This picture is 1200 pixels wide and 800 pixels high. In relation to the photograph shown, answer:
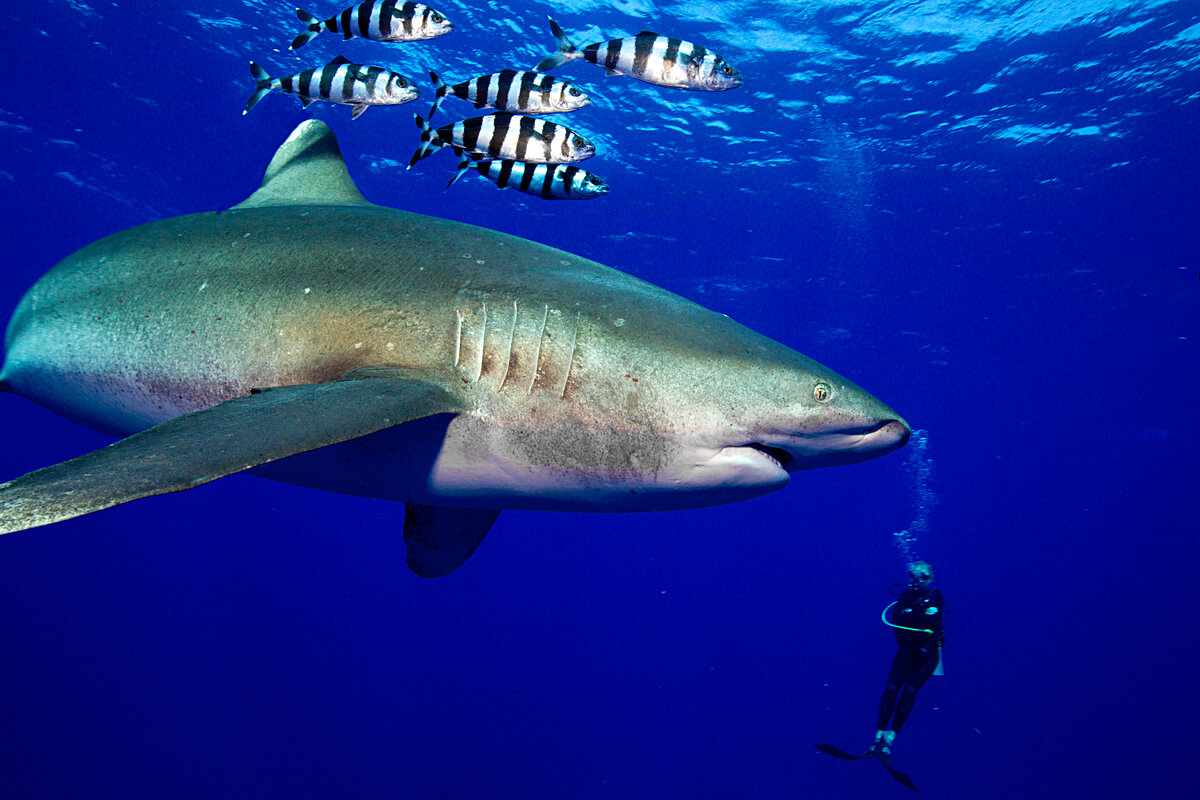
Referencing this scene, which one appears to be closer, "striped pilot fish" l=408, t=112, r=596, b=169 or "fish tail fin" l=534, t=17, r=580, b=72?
"striped pilot fish" l=408, t=112, r=596, b=169

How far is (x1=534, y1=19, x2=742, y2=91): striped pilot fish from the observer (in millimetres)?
4422

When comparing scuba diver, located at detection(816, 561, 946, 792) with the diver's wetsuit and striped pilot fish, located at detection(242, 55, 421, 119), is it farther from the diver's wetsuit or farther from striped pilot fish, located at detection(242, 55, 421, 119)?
striped pilot fish, located at detection(242, 55, 421, 119)

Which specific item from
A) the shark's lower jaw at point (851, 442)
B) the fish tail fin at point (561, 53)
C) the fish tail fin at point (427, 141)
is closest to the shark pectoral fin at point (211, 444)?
the shark's lower jaw at point (851, 442)

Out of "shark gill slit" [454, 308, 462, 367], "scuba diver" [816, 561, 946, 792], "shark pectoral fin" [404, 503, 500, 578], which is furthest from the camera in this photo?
"scuba diver" [816, 561, 946, 792]

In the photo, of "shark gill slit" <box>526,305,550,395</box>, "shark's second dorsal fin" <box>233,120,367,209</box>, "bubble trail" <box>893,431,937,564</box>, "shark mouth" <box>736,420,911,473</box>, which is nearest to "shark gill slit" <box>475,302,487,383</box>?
"shark gill slit" <box>526,305,550,395</box>

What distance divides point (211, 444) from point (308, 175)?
10.0 ft

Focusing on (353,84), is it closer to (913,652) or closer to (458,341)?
(458,341)

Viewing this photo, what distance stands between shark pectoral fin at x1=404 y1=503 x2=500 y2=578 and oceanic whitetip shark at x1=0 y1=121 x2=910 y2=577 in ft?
3.54

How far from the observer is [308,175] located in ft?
12.9

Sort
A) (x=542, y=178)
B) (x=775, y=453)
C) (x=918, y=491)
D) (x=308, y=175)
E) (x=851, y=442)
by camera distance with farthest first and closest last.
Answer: (x=918, y=491)
(x=542, y=178)
(x=308, y=175)
(x=775, y=453)
(x=851, y=442)

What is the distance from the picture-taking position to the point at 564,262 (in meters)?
2.64

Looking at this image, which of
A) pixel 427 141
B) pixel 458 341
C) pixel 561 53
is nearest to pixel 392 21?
pixel 427 141

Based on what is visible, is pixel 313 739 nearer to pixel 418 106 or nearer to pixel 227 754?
pixel 227 754

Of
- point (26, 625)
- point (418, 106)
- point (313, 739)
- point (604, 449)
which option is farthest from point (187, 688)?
point (604, 449)
